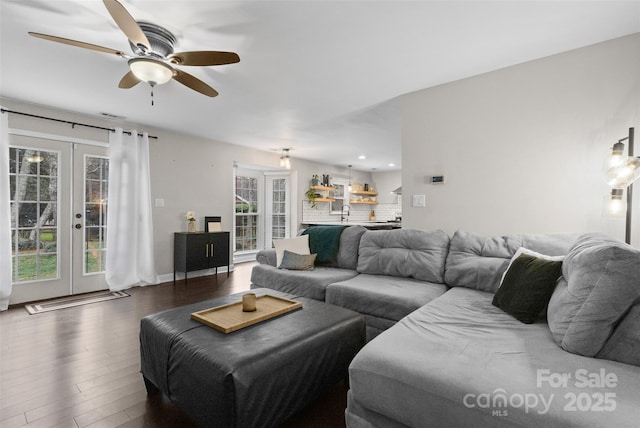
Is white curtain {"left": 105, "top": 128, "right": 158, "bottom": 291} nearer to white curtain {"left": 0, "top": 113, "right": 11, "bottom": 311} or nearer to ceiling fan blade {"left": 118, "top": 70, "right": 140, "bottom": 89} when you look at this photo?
white curtain {"left": 0, "top": 113, "right": 11, "bottom": 311}

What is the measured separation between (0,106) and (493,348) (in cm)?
537

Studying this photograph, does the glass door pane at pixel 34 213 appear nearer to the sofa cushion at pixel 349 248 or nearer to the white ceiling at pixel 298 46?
the white ceiling at pixel 298 46

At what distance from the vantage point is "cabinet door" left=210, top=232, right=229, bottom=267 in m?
5.27

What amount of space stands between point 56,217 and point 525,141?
5535 mm

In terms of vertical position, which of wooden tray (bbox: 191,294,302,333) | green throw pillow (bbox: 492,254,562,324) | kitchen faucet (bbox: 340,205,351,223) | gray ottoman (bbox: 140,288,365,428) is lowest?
gray ottoman (bbox: 140,288,365,428)

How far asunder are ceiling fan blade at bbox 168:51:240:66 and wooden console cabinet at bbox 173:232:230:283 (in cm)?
321

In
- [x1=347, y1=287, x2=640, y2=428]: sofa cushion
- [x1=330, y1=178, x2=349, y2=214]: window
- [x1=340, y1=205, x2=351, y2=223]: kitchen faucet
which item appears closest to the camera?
[x1=347, y1=287, x2=640, y2=428]: sofa cushion

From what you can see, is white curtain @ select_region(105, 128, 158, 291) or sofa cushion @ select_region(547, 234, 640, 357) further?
white curtain @ select_region(105, 128, 158, 291)

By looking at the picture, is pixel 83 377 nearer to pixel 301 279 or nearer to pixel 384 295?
pixel 301 279

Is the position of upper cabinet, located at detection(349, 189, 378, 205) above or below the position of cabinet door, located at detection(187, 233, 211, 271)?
above

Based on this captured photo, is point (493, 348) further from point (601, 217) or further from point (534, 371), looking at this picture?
point (601, 217)

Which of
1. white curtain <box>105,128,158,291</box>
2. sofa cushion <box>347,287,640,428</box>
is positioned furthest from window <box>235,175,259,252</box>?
sofa cushion <box>347,287,640,428</box>

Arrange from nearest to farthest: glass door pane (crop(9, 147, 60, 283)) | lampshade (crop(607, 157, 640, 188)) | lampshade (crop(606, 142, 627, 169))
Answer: lampshade (crop(607, 157, 640, 188)) → lampshade (crop(606, 142, 627, 169)) → glass door pane (crop(9, 147, 60, 283))

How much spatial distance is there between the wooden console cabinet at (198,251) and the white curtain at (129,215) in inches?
16.3
